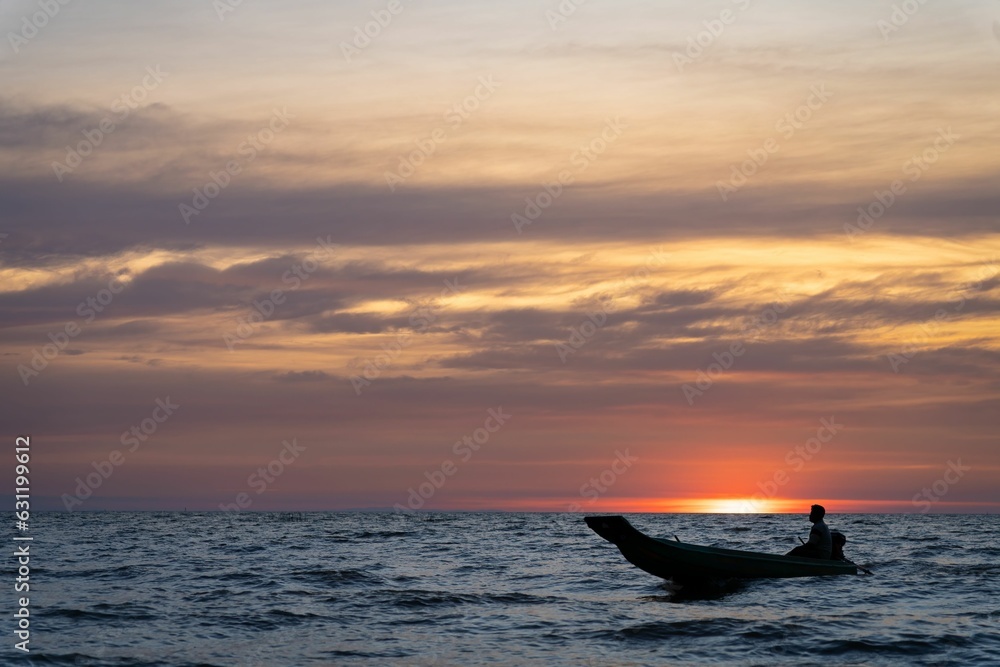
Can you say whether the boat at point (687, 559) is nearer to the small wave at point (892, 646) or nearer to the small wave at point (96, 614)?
the small wave at point (892, 646)

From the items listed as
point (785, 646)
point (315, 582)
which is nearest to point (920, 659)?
point (785, 646)

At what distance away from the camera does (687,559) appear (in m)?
28.9

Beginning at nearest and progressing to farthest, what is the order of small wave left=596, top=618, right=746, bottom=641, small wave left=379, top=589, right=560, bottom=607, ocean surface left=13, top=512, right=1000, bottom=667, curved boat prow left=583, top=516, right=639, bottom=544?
ocean surface left=13, top=512, right=1000, bottom=667 < small wave left=596, top=618, right=746, bottom=641 < small wave left=379, top=589, right=560, bottom=607 < curved boat prow left=583, top=516, right=639, bottom=544

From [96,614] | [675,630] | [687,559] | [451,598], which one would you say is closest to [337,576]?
[451,598]

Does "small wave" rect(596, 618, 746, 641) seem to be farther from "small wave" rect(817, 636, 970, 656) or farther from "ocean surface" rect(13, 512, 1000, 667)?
"small wave" rect(817, 636, 970, 656)

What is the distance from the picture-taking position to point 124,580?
3444 cm

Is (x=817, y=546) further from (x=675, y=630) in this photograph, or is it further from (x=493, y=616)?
(x=493, y=616)

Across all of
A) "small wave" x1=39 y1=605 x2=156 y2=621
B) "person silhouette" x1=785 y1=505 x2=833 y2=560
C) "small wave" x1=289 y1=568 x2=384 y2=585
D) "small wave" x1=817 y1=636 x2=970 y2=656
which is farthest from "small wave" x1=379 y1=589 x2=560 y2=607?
"small wave" x1=817 y1=636 x2=970 y2=656

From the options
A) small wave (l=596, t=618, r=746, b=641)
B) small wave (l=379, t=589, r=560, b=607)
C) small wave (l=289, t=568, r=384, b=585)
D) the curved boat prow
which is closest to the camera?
small wave (l=596, t=618, r=746, b=641)

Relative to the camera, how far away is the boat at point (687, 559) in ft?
94.8

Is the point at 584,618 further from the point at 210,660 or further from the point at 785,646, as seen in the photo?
the point at 210,660

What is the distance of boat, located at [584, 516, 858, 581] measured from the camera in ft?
94.8

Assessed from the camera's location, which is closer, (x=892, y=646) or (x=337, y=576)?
(x=892, y=646)

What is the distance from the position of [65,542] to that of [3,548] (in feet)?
35.1
